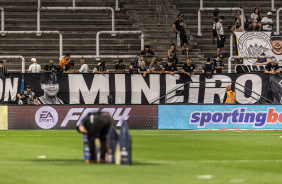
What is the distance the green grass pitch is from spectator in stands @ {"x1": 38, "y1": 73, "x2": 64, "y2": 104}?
8537 mm

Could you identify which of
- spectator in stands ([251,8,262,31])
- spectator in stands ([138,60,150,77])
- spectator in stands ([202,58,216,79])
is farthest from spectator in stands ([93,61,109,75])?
spectator in stands ([251,8,262,31])

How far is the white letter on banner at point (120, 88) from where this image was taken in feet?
97.8

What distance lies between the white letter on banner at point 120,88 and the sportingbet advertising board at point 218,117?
1783 millimetres

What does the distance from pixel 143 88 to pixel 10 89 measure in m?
5.62

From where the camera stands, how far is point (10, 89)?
29688 millimetres

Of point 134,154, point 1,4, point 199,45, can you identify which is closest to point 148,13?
point 199,45

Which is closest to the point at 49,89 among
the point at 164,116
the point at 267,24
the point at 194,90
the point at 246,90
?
the point at 164,116

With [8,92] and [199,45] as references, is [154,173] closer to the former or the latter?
[8,92]

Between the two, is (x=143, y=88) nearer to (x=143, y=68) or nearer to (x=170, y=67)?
(x=143, y=68)

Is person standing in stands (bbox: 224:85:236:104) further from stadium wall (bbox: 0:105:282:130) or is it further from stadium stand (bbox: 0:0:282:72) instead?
stadium stand (bbox: 0:0:282:72)

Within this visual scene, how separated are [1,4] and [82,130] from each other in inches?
1054

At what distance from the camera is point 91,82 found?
2977 centimetres

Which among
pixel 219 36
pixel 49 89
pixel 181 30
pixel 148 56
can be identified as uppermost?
pixel 181 30

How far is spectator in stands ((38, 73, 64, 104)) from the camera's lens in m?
29.5
